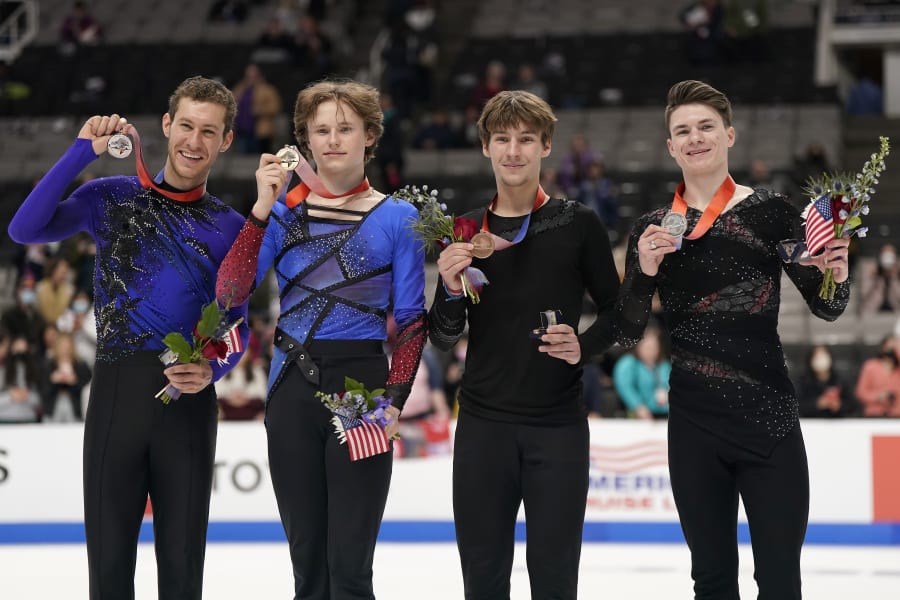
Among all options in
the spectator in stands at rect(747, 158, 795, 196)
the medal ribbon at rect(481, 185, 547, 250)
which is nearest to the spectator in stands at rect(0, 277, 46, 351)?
the spectator in stands at rect(747, 158, 795, 196)

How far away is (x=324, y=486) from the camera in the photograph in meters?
4.17

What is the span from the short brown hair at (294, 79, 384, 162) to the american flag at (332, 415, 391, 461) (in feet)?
3.22

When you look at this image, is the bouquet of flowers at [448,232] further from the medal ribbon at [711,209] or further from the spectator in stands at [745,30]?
the spectator in stands at [745,30]

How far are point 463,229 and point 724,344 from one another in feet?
3.05

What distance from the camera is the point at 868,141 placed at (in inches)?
647

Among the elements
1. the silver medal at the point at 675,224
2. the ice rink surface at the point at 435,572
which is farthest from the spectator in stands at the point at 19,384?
the silver medal at the point at 675,224

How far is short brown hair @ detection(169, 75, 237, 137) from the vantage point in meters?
4.42

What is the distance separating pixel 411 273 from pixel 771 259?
3.92 feet

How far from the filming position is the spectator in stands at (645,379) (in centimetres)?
980

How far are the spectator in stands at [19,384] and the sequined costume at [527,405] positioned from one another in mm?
6784

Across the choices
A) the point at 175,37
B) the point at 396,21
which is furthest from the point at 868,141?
the point at 175,37

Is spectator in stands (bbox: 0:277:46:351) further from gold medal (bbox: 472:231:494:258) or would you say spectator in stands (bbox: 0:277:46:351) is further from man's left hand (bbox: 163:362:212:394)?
gold medal (bbox: 472:231:494:258)

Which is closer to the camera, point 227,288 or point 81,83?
point 227,288

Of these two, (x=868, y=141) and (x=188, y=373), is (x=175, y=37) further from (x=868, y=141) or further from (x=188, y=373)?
(x=188, y=373)
